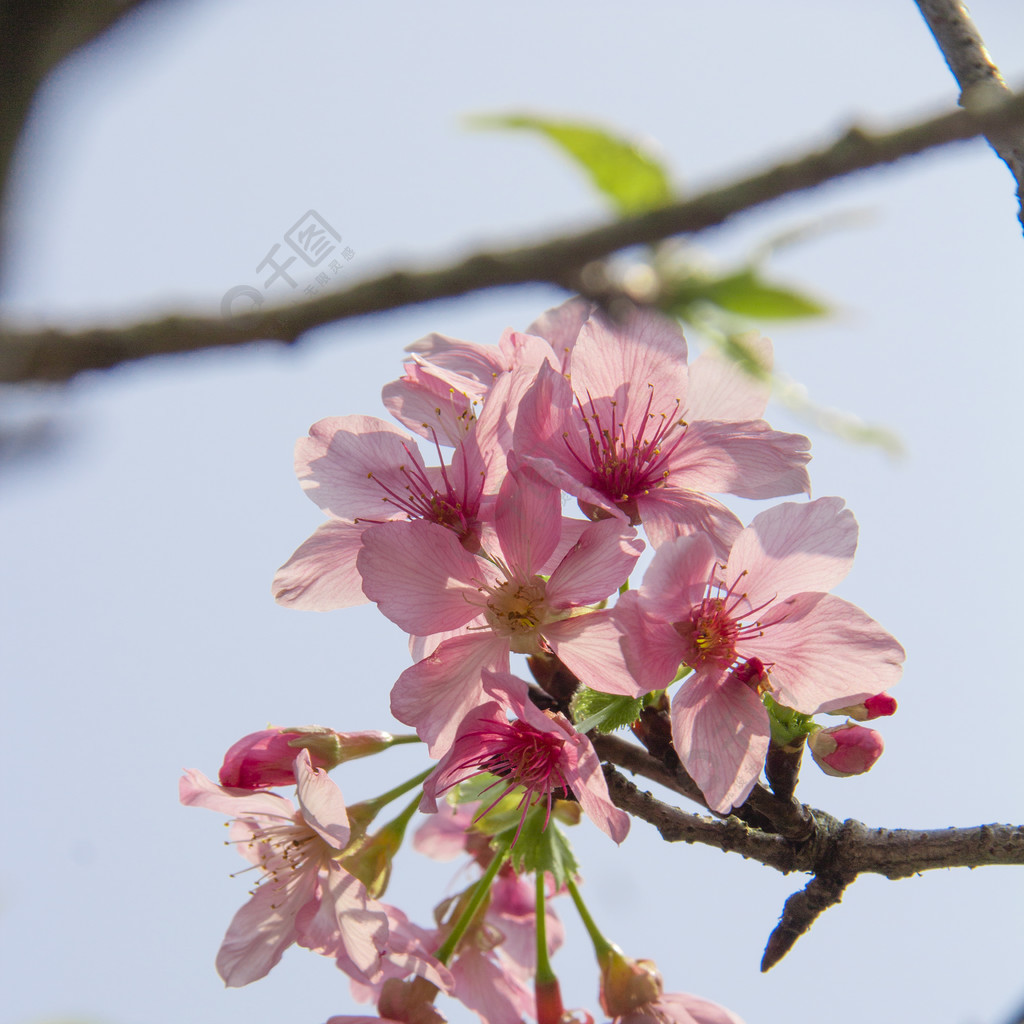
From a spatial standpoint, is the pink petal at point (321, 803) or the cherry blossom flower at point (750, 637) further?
the pink petal at point (321, 803)

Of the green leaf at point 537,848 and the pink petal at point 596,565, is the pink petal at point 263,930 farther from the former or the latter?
the pink petal at point 596,565

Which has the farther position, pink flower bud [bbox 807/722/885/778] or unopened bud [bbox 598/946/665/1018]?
unopened bud [bbox 598/946/665/1018]

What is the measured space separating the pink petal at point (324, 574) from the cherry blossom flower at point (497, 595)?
0.22m

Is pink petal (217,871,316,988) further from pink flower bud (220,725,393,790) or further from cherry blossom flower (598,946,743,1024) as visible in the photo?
cherry blossom flower (598,946,743,1024)

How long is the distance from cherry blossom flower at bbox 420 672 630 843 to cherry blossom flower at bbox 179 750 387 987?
262 mm

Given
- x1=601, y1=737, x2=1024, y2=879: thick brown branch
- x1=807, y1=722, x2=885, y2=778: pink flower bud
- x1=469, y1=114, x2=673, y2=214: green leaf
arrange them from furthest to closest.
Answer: x1=601, y1=737, x2=1024, y2=879: thick brown branch, x1=807, y1=722, x2=885, y2=778: pink flower bud, x1=469, y1=114, x2=673, y2=214: green leaf

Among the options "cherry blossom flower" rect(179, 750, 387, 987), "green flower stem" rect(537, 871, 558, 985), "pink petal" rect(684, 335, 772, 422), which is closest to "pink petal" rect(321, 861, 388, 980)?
"cherry blossom flower" rect(179, 750, 387, 987)

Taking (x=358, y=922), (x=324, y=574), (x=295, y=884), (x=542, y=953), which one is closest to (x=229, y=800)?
(x=295, y=884)

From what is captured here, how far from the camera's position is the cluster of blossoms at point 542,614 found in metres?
1.51

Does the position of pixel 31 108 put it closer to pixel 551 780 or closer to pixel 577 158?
pixel 577 158

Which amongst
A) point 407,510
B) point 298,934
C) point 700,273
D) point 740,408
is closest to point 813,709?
point 740,408

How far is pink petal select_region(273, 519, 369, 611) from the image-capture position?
69.3 inches

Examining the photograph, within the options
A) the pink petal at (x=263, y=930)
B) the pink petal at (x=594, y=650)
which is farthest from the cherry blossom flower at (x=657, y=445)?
the pink petal at (x=263, y=930)

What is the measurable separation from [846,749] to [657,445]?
0.66 metres
